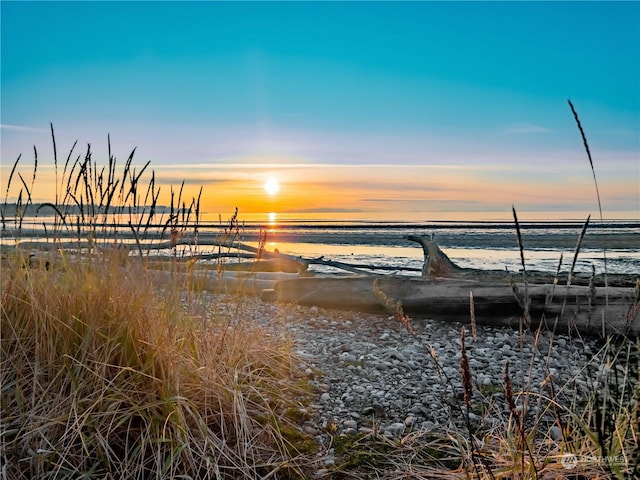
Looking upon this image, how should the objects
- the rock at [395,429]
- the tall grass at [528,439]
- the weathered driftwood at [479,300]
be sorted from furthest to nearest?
the weathered driftwood at [479,300], the rock at [395,429], the tall grass at [528,439]

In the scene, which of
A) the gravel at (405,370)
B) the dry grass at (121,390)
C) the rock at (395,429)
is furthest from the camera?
the gravel at (405,370)

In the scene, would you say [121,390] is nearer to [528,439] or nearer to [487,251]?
[528,439]

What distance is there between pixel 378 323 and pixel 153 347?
3.52 metres

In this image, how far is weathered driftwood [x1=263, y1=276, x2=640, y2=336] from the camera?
5793 mm

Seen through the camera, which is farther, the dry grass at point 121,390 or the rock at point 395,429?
the rock at point 395,429

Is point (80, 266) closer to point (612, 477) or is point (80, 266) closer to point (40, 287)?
A: point (40, 287)

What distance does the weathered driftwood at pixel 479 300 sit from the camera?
5793 millimetres

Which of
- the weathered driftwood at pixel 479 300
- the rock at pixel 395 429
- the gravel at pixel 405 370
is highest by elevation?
the weathered driftwood at pixel 479 300

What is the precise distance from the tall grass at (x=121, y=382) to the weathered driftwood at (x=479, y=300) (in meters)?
2.90

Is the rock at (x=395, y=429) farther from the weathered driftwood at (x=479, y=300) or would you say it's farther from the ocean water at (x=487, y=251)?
the ocean water at (x=487, y=251)

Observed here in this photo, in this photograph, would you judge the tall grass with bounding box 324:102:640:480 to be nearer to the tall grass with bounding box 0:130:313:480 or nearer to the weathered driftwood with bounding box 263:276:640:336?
the tall grass with bounding box 0:130:313:480

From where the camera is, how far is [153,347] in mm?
3111

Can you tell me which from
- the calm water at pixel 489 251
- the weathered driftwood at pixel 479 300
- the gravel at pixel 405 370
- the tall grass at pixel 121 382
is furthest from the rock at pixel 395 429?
the calm water at pixel 489 251

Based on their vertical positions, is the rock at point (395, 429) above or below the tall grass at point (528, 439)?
below
